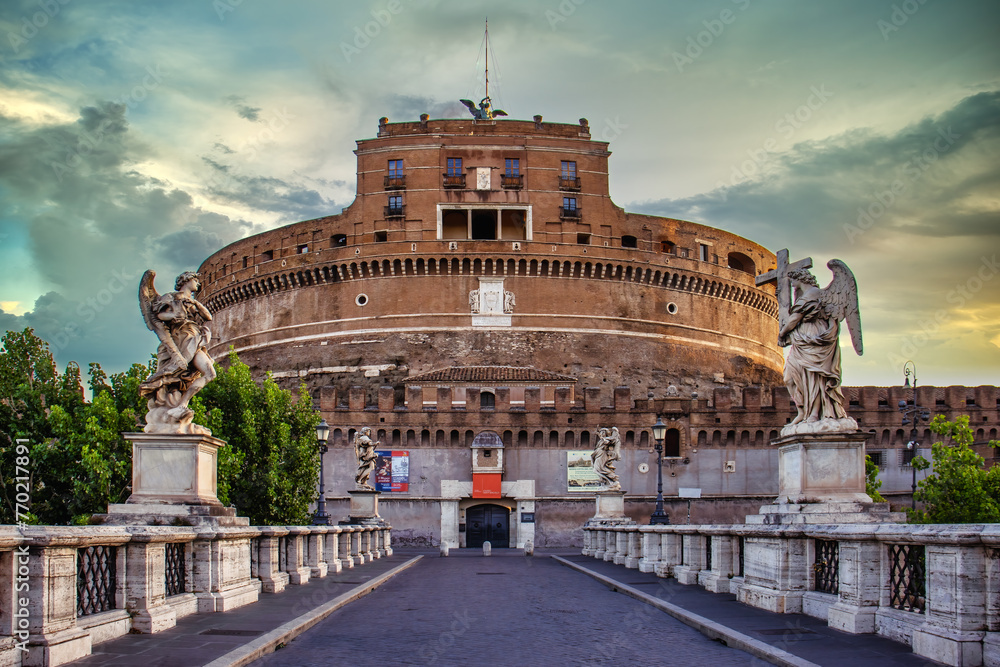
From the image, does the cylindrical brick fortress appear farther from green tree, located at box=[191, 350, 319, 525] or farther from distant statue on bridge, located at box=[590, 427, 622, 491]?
distant statue on bridge, located at box=[590, 427, 622, 491]

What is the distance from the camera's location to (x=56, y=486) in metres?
31.3

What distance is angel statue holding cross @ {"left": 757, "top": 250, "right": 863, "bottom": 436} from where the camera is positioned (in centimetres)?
1006

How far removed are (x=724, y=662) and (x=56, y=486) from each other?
28.6 meters

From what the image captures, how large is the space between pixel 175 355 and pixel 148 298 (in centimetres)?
70

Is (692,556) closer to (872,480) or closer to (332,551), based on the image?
(332,551)

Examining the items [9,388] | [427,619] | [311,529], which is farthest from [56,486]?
[427,619]

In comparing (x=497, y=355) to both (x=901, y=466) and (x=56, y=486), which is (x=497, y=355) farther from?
(x=56, y=486)

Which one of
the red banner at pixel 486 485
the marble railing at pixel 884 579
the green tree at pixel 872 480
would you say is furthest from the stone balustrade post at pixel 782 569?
the red banner at pixel 486 485

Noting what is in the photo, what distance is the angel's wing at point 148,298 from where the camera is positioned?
10.5 meters

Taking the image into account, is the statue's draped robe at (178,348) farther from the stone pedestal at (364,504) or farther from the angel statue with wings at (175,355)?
the stone pedestal at (364,504)

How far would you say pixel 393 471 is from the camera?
4625 cm

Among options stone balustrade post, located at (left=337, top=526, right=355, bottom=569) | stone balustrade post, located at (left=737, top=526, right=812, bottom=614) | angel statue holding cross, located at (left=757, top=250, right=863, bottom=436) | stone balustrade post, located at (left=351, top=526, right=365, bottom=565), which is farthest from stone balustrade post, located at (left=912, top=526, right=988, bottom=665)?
stone balustrade post, located at (left=351, top=526, right=365, bottom=565)

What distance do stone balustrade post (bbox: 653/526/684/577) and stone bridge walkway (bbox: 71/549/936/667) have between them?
180 centimetres

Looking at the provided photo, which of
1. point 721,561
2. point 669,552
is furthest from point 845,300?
point 669,552
